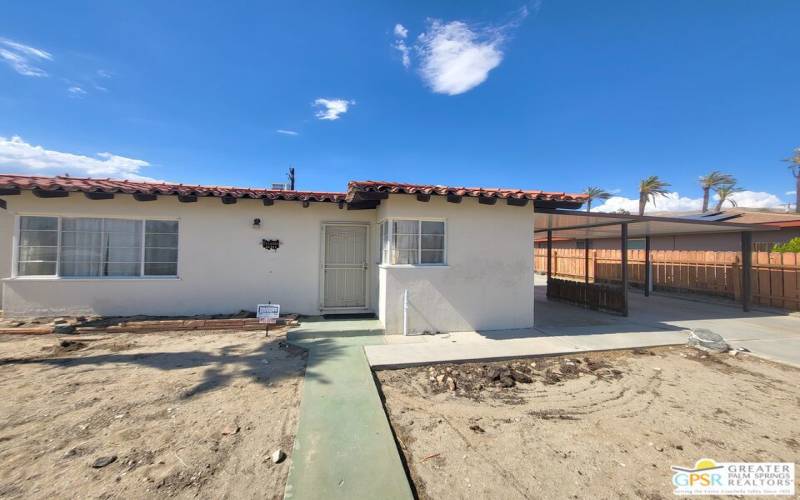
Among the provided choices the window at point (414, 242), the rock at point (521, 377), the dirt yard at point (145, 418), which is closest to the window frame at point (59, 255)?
the dirt yard at point (145, 418)

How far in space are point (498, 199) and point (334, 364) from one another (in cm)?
453

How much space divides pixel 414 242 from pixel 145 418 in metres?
4.90

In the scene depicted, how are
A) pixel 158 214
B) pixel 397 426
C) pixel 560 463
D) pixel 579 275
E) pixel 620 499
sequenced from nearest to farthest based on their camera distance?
pixel 620 499
pixel 560 463
pixel 397 426
pixel 158 214
pixel 579 275

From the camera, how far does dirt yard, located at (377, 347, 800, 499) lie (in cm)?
273

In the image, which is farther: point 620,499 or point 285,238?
point 285,238

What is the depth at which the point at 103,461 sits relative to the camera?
9.07 feet

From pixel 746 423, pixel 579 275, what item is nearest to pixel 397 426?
pixel 746 423

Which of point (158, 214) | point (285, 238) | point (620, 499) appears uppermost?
point (158, 214)

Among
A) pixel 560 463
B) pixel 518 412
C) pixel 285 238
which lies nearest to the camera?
pixel 560 463

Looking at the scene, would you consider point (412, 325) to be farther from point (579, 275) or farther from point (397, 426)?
point (579, 275)

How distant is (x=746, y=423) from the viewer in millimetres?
3648

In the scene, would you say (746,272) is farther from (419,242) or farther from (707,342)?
(419,242)

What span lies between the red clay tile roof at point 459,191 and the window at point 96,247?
439 cm

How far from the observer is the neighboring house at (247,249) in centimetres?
670
